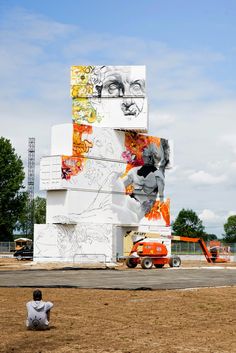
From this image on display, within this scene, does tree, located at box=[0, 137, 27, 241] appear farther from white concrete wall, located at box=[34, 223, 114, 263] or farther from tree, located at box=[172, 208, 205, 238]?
tree, located at box=[172, 208, 205, 238]

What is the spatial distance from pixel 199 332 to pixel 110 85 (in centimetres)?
6024

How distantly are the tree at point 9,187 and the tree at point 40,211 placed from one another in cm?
5712

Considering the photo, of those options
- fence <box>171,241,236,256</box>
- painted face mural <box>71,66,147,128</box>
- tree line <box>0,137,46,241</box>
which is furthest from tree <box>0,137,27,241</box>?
painted face mural <box>71,66,147,128</box>

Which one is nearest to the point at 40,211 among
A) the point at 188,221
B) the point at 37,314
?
the point at 188,221

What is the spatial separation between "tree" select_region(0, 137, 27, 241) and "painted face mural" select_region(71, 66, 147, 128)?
132 feet

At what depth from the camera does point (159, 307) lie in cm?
2042

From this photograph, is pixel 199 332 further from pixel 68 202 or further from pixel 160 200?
pixel 160 200

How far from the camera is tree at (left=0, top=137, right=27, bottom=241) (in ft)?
359

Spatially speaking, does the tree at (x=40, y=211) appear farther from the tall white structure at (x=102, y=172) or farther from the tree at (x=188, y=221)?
the tall white structure at (x=102, y=172)

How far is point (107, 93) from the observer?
239ft

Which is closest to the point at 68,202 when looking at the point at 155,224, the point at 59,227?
the point at 59,227

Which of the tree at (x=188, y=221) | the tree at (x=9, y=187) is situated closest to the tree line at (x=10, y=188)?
the tree at (x=9, y=187)

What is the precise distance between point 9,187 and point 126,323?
95144 mm

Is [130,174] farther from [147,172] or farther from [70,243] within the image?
[70,243]
